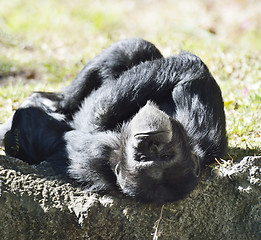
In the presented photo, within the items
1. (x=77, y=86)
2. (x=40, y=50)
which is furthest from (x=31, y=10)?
(x=77, y=86)

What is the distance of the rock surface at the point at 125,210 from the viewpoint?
155 inches

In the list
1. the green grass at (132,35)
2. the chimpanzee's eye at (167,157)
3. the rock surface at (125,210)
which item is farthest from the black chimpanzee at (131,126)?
the green grass at (132,35)

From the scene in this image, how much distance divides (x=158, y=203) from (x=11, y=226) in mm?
1192

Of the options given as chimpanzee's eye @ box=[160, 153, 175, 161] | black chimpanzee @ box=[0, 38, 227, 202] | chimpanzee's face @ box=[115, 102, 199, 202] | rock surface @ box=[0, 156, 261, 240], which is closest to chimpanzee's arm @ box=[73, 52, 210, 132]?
black chimpanzee @ box=[0, 38, 227, 202]

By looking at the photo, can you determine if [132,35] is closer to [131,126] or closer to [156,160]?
[131,126]

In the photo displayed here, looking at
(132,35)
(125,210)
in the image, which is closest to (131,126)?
(125,210)

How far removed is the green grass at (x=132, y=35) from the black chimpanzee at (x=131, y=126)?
1.90 ft

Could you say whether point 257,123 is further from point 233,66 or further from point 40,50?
point 40,50

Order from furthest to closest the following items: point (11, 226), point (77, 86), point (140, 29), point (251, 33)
A: 1. point (251, 33)
2. point (140, 29)
3. point (77, 86)
4. point (11, 226)

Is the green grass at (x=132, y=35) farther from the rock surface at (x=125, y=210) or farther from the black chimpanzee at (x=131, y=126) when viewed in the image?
the black chimpanzee at (x=131, y=126)

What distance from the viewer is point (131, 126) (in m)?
3.98

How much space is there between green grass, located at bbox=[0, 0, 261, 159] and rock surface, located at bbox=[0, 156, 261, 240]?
47 cm

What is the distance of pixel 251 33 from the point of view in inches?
516

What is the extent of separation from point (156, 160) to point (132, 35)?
6745mm
